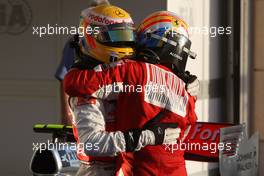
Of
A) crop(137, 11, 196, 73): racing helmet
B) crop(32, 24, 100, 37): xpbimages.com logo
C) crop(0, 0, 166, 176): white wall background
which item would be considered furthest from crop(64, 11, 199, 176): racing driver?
crop(0, 0, 166, 176): white wall background

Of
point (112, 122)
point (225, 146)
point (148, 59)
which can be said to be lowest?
point (225, 146)

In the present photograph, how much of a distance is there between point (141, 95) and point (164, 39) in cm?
36

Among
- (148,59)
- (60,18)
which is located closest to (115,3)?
(60,18)

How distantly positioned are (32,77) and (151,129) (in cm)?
475

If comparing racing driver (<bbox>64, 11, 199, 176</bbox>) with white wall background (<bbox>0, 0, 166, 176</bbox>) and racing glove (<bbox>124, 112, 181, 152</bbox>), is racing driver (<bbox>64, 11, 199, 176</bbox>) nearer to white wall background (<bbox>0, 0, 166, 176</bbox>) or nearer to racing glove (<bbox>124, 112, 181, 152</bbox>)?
racing glove (<bbox>124, 112, 181, 152</bbox>)

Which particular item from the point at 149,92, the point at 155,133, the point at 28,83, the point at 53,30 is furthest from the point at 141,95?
the point at 28,83

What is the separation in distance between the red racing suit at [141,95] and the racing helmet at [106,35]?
132 mm

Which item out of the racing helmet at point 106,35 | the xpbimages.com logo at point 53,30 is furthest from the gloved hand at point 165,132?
the xpbimages.com logo at point 53,30

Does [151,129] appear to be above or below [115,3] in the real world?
below

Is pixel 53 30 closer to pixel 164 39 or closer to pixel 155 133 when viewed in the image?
pixel 164 39

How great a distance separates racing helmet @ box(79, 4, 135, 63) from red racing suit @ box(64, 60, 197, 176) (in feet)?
0.43

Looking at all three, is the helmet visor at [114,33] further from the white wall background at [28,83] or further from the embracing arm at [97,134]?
the white wall background at [28,83]

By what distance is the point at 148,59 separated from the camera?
3664 millimetres

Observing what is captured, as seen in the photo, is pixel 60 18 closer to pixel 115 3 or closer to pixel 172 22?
pixel 115 3
